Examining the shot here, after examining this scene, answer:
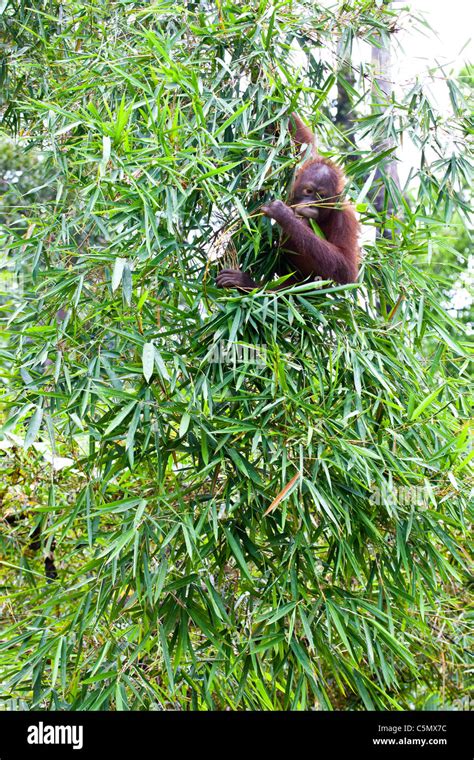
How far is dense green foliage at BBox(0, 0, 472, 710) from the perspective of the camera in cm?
210

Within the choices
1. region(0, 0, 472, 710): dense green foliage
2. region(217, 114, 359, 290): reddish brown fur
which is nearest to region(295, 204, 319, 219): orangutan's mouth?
region(217, 114, 359, 290): reddish brown fur

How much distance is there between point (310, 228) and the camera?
2.62m

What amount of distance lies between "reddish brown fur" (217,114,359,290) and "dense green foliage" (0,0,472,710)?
73 mm

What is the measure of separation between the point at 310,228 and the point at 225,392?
78cm

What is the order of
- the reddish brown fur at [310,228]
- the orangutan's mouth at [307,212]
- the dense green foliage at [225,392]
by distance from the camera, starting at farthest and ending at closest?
the orangutan's mouth at [307,212]
the reddish brown fur at [310,228]
the dense green foliage at [225,392]

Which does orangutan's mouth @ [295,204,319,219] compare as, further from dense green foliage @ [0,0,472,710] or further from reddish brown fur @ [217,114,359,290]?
dense green foliage @ [0,0,472,710]

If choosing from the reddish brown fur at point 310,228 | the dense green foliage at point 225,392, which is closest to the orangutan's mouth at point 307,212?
the reddish brown fur at point 310,228

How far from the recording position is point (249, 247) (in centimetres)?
256

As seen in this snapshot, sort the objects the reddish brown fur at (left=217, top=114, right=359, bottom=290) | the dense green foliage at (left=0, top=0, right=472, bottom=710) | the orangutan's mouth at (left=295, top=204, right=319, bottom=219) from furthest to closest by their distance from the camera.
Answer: the orangutan's mouth at (left=295, top=204, right=319, bottom=219) < the reddish brown fur at (left=217, top=114, right=359, bottom=290) < the dense green foliage at (left=0, top=0, right=472, bottom=710)

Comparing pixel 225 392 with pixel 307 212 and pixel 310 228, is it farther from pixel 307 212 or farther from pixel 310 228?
pixel 307 212

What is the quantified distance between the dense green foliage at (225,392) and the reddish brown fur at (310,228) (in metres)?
0.07

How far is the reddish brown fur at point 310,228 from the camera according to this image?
7.94ft

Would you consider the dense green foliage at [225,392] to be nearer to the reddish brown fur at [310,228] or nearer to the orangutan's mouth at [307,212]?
the reddish brown fur at [310,228]

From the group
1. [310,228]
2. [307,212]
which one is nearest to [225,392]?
[310,228]
